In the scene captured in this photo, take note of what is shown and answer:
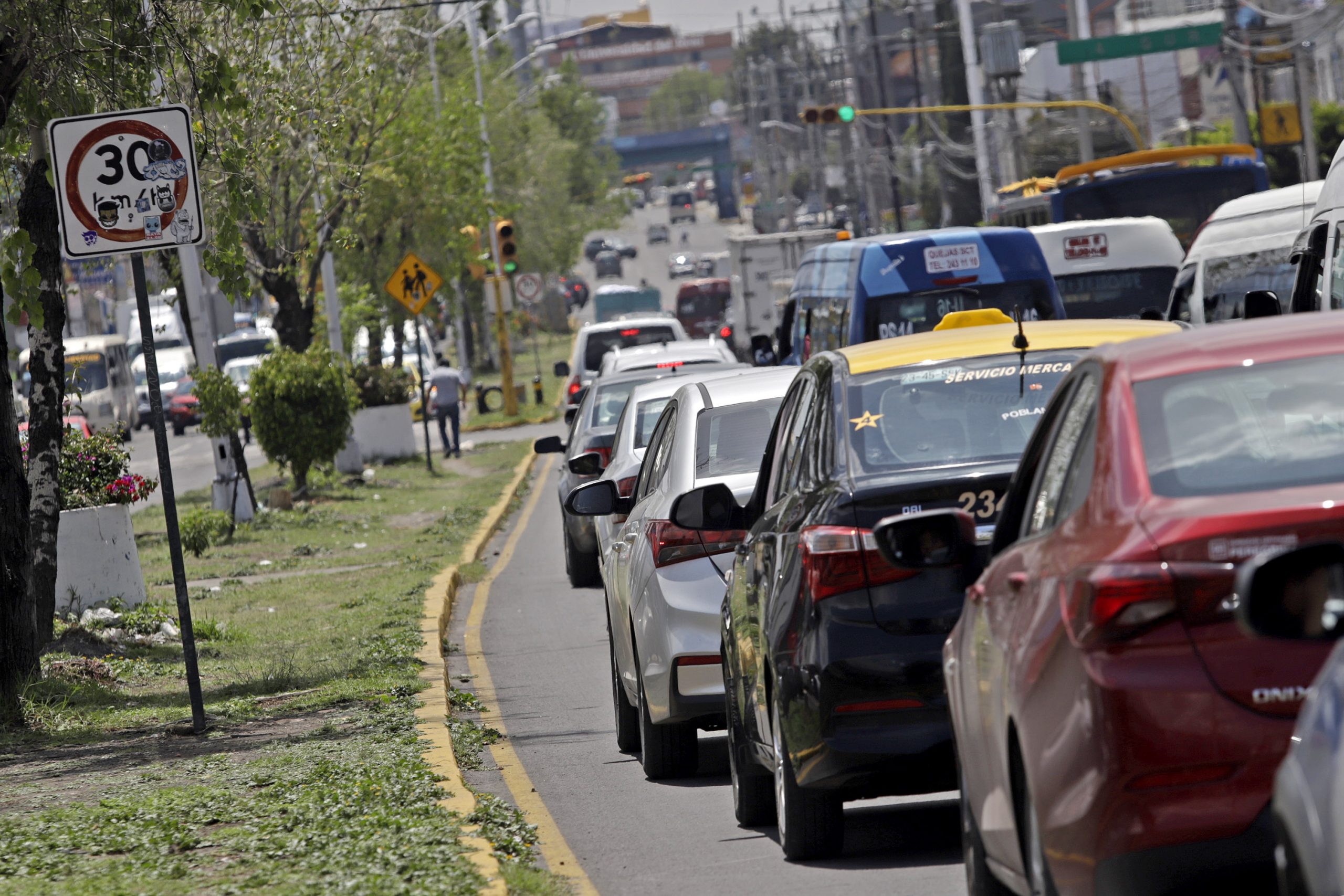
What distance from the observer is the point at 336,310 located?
1332 inches

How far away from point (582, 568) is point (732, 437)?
8353mm

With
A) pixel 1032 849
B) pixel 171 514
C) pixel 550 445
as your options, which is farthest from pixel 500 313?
pixel 1032 849

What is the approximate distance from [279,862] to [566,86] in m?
118

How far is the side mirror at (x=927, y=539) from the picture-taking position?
17.2 feet

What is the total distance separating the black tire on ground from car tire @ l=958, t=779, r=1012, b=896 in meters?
12.3

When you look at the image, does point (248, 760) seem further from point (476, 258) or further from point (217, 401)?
point (476, 258)

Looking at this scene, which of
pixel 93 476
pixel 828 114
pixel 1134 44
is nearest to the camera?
pixel 93 476

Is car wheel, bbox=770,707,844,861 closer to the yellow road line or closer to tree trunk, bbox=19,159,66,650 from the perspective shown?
the yellow road line

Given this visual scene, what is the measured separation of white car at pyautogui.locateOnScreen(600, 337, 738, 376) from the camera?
764 inches

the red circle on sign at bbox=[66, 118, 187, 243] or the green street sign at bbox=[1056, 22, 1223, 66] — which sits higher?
the green street sign at bbox=[1056, 22, 1223, 66]

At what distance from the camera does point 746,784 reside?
7688mm

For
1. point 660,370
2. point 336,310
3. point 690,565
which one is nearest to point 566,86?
point 336,310

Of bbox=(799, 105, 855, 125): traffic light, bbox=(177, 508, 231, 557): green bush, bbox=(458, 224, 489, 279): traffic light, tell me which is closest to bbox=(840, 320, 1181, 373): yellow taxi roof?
bbox=(177, 508, 231, 557): green bush

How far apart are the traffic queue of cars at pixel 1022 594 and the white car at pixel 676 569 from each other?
18 mm
